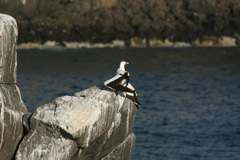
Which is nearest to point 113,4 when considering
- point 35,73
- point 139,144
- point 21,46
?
point 21,46

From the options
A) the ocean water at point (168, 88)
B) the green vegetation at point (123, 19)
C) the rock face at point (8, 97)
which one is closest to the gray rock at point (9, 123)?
the rock face at point (8, 97)

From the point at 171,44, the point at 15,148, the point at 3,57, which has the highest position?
the point at 3,57

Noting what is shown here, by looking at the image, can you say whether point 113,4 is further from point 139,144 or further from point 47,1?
point 139,144

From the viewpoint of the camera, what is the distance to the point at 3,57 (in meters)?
13.9

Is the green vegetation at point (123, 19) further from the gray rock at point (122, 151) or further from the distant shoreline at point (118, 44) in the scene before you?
the gray rock at point (122, 151)

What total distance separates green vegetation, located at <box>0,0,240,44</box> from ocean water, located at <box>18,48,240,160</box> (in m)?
7.05

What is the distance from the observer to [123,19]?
104562 mm

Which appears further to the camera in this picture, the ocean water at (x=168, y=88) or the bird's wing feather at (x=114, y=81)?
the ocean water at (x=168, y=88)

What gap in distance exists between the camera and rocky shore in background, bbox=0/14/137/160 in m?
13.6

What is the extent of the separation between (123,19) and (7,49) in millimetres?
90772

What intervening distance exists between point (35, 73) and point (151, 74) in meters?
7.95

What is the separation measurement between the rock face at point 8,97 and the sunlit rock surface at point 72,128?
188 mm

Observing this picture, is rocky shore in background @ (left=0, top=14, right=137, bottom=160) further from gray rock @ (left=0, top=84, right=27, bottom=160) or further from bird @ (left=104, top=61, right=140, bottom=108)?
bird @ (left=104, top=61, right=140, bottom=108)

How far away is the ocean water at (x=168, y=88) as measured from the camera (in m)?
27.9
